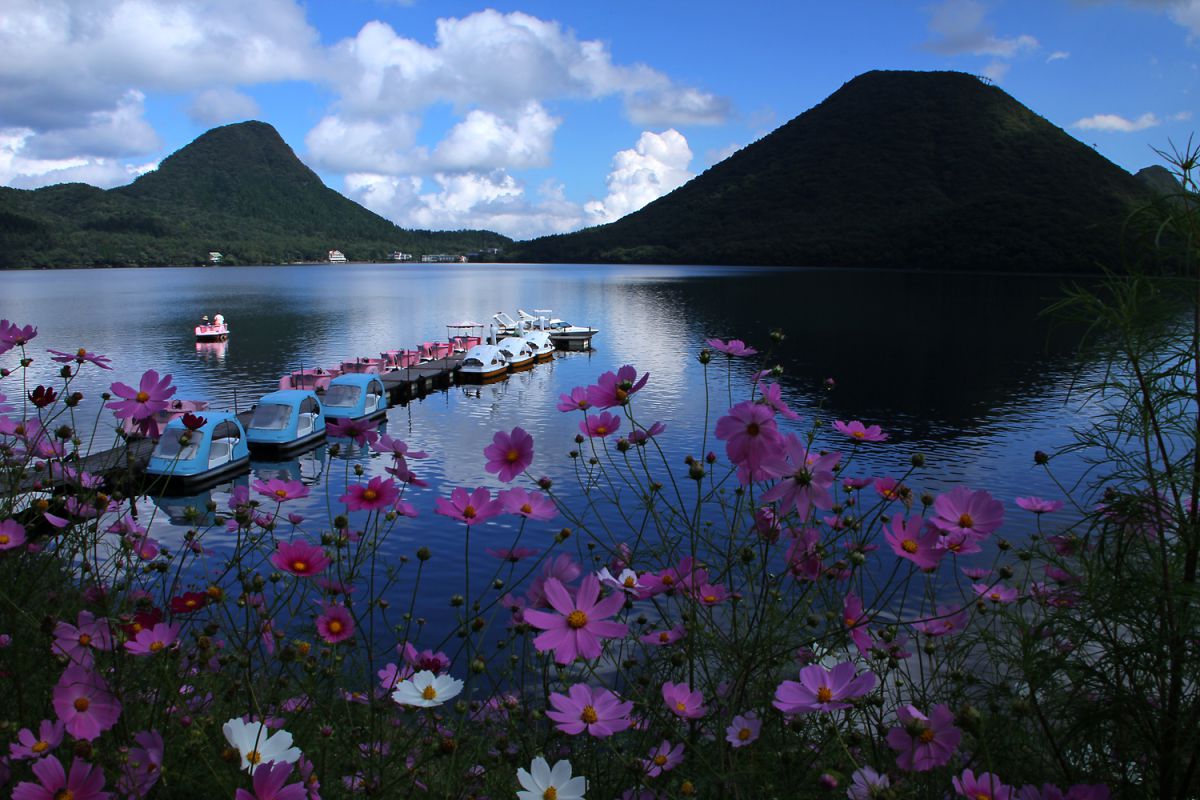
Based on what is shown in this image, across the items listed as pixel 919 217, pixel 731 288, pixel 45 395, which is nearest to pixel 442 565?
pixel 45 395

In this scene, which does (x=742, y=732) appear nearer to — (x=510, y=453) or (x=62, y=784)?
(x=510, y=453)

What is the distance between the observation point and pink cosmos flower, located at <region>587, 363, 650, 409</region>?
2.06m

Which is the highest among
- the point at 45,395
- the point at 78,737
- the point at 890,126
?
the point at 890,126

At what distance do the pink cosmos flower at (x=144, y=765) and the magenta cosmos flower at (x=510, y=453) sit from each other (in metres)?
1.00

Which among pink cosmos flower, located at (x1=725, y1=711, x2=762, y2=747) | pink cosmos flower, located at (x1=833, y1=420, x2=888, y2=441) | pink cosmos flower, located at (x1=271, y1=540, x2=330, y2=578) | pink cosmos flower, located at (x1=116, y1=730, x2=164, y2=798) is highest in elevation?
pink cosmos flower, located at (x1=833, y1=420, x2=888, y2=441)

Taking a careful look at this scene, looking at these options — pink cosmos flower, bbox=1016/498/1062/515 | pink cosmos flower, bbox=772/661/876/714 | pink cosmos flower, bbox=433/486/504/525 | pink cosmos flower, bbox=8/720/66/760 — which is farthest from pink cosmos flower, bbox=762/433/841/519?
pink cosmos flower, bbox=8/720/66/760

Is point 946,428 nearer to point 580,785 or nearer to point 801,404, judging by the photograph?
point 801,404

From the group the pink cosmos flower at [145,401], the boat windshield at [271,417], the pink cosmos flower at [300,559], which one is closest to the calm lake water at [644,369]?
the pink cosmos flower at [300,559]

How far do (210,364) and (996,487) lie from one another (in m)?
31.9

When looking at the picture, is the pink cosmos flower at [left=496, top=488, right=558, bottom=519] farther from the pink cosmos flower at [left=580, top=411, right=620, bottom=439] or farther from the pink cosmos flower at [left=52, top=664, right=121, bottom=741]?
the pink cosmos flower at [left=52, top=664, right=121, bottom=741]

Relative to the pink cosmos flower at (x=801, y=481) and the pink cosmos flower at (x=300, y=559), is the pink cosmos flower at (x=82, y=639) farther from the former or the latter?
the pink cosmos flower at (x=801, y=481)

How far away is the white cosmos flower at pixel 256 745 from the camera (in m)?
1.36

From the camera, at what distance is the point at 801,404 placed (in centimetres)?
2728

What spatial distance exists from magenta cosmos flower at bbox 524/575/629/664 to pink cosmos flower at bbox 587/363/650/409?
0.58 m
